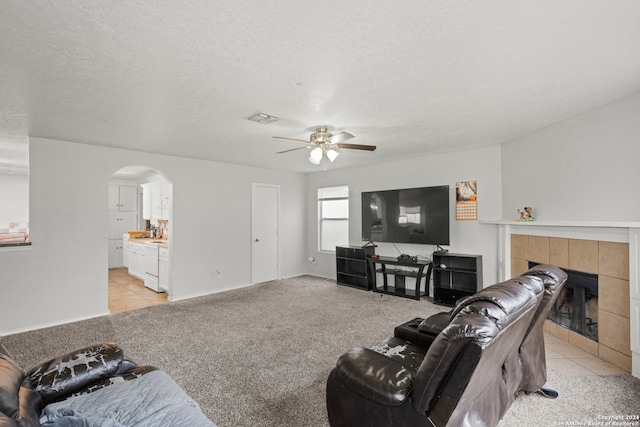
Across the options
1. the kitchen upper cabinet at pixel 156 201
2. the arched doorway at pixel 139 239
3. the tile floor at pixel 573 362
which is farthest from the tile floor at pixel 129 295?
the tile floor at pixel 573 362

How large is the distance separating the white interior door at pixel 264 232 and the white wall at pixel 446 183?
1.09 meters

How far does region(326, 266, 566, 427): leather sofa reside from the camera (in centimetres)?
131

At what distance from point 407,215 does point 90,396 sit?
15.5 ft

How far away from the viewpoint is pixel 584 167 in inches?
126

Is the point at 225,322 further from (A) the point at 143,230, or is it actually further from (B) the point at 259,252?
(A) the point at 143,230

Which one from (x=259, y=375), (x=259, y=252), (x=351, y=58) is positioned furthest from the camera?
(x=259, y=252)

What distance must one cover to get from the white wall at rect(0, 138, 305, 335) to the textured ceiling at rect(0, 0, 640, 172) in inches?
29.4

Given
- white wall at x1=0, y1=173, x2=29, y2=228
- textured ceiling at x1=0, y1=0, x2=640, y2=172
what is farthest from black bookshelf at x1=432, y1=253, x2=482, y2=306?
white wall at x1=0, y1=173, x2=29, y2=228

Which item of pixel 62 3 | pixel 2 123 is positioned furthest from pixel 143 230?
pixel 62 3

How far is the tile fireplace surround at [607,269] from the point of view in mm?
2631

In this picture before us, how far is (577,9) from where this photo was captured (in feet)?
5.26

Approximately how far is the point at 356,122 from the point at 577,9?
2.04 m

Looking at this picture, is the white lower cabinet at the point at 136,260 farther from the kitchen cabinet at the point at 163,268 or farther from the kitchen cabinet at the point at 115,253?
the kitchen cabinet at the point at 115,253

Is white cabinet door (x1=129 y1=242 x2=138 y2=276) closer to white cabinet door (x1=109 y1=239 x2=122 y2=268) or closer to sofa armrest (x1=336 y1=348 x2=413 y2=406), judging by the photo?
white cabinet door (x1=109 y1=239 x2=122 y2=268)
